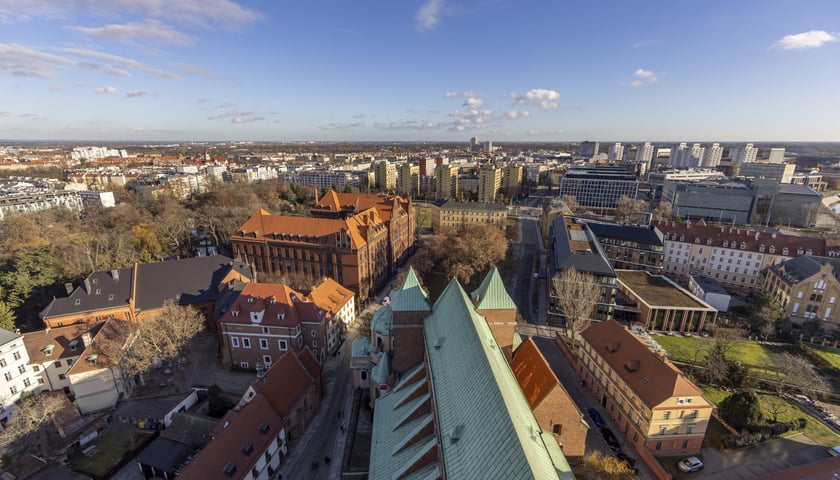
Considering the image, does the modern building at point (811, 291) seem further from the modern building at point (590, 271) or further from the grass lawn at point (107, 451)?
the grass lawn at point (107, 451)

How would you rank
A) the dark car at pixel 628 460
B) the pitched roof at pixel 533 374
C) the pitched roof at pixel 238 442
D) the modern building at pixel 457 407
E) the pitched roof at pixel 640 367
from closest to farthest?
1. the modern building at pixel 457 407
2. the pitched roof at pixel 238 442
3. the pitched roof at pixel 533 374
4. the pitched roof at pixel 640 367
5. the dark car at pixel 628 460

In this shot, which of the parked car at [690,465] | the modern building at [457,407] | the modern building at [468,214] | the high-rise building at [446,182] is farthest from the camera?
the high-rise building at [446,182]

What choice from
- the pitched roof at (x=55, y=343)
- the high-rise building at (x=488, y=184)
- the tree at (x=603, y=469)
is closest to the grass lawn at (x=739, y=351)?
the tree at (x=603, y=469)

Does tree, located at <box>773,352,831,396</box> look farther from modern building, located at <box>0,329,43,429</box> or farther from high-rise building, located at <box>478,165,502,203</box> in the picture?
high-rise building, located at <box>478,165,502,203</box>

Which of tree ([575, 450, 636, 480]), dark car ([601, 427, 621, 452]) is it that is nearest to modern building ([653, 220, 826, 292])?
dark car ([601, 427, 621, 452])

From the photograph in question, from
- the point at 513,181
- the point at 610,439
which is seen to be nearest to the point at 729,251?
the point at 610,439

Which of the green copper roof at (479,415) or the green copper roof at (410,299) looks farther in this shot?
the green copper roof at (410,299)

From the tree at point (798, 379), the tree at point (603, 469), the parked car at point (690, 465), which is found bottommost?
the parked car at point (690, 465)

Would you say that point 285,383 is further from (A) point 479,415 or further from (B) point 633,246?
(B) point 633,246
